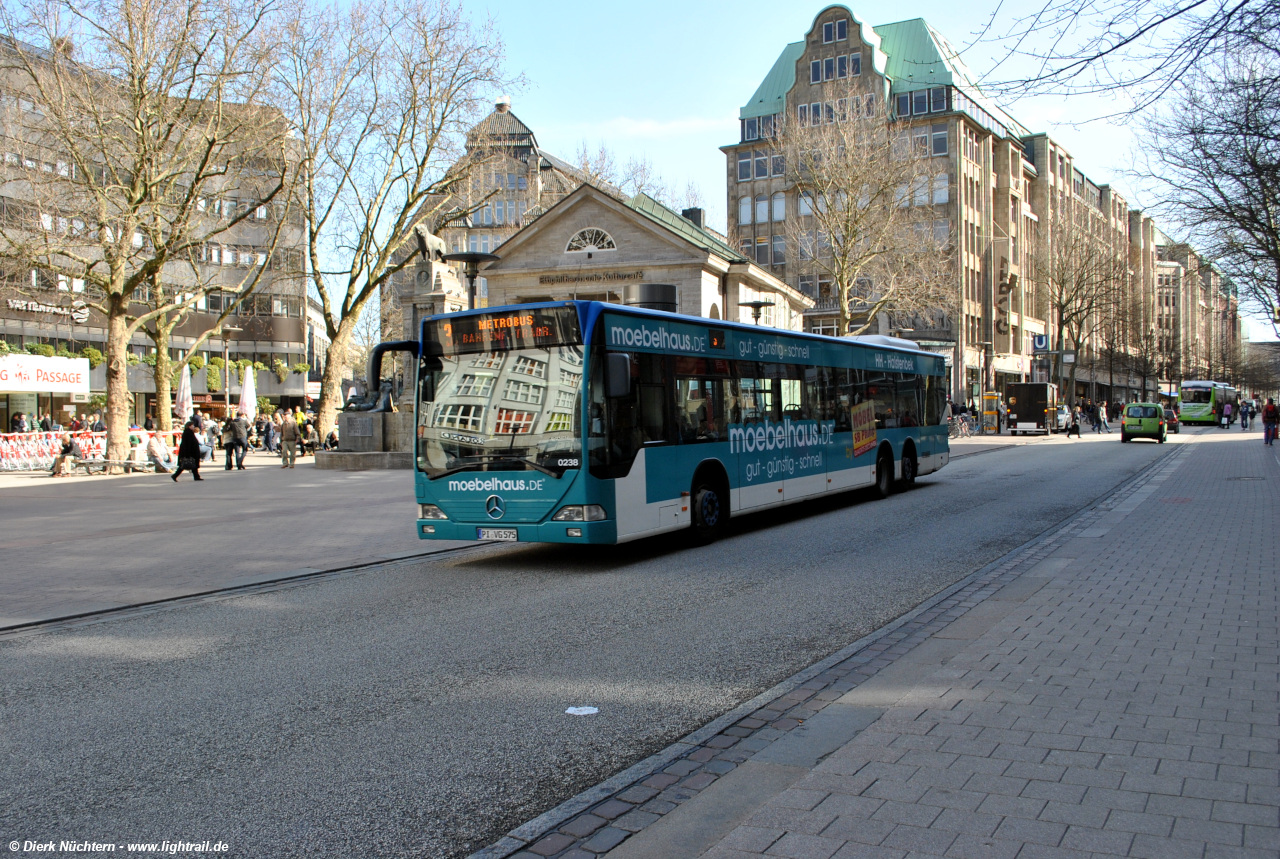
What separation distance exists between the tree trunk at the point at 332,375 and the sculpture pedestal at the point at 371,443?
8.27 meters

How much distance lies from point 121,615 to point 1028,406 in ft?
165

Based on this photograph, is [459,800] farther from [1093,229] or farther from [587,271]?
[1093,229]

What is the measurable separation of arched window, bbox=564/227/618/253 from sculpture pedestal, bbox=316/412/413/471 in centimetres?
1267

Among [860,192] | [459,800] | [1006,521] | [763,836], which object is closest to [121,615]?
[459,800]

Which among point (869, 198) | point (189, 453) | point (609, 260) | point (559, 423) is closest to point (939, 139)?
point (869, 198)

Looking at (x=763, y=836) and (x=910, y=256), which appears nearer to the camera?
(x=763, y=836)

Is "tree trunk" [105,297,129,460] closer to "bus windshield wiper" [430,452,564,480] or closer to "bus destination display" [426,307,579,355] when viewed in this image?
"bus destination display" [426,307,579,355]

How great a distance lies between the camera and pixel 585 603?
27.9 ft

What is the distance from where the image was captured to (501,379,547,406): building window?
10.3 meters

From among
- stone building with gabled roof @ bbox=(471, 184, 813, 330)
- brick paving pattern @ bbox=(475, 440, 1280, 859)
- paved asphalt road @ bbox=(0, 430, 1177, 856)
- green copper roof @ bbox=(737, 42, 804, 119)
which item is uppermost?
green copper roof @ bbox=(737, 42, 804, 119)

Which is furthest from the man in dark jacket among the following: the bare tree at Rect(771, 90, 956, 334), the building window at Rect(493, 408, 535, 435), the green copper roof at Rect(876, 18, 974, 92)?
the green copper roof at Rect(876, 18, 974, 92)

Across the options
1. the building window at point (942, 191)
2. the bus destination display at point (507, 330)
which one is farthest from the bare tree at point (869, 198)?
the bus destination display at point (507, 330)

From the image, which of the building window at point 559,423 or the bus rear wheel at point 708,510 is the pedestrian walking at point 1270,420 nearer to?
the bus rear wheel at point 708,510

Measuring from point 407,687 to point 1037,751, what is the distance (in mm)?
3435
